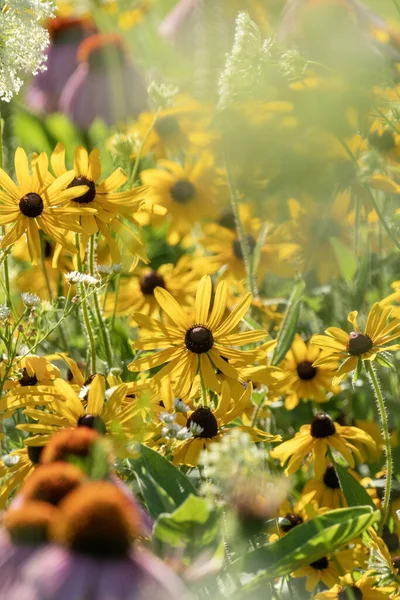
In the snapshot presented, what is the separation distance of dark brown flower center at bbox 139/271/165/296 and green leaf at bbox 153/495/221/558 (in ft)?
2.50

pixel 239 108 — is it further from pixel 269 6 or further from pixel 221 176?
pixel 269 6

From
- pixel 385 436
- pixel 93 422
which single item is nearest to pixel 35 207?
pixel 93 422

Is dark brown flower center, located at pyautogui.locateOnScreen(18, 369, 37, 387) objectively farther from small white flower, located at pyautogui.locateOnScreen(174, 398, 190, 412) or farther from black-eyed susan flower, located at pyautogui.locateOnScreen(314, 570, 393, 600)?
black-eyed susan flower, located at pyautogui.locateOnScreen(314, 570, 393, 600)

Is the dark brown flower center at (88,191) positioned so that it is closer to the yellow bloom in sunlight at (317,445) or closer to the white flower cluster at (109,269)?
the white flower cluster at (109,269)

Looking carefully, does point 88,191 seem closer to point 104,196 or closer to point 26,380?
point 104,196

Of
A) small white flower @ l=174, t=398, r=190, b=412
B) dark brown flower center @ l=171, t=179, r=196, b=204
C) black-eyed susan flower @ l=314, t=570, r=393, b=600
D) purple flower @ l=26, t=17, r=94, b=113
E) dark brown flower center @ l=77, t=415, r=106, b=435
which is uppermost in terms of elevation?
purple flower @ l=26, t=17, r=94, b=113

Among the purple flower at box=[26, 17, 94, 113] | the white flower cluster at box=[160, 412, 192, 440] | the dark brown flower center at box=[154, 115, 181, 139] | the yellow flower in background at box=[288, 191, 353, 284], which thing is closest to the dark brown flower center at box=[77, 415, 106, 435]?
the white flower cluster at box=[160, 412, 192, 440]

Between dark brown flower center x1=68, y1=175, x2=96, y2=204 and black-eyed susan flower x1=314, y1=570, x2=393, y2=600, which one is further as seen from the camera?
dark brown flower center x1=68, y1=175, x2=96, y2=204

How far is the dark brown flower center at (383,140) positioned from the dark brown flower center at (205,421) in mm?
560

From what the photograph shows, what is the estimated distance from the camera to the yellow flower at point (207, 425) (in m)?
0.72

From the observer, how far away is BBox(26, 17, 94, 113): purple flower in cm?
198

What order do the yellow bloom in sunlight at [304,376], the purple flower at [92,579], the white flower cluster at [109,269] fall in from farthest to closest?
1. the yellow bloom in sunlight at [304,376]
2. the white flower cluster at [109,269]
3. the purple flower at [92,579]

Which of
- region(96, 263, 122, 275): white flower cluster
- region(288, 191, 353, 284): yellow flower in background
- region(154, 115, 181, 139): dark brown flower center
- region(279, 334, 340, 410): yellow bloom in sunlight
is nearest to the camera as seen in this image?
region(96, 263, 122, 275): white flower cluster

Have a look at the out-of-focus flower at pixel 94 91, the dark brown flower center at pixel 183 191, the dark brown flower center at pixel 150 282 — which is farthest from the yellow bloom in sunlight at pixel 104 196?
the out-of-focus flower at pixel 94 91
